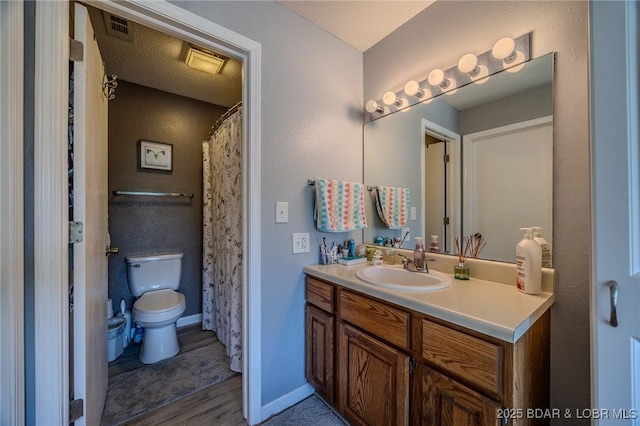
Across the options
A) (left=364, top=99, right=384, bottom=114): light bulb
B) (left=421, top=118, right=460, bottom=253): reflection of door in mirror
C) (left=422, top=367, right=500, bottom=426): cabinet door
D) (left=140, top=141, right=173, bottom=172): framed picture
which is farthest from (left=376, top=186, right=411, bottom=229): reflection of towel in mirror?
(left=140, top=141, right=173, bottom=172): framed picture

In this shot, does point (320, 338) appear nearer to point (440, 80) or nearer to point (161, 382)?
point (161, 382)

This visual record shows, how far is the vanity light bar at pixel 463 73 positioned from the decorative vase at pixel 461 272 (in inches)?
39.3

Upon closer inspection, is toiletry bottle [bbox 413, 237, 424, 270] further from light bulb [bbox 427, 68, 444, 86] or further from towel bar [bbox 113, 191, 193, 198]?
towel bar [bbox 113, 191, 193, 198]

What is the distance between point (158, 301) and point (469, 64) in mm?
2746

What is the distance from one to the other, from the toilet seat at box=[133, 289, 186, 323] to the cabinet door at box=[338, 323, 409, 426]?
141 centimetres

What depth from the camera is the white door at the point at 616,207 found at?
649mm

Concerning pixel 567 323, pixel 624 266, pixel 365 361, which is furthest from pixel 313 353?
pixel 624 266

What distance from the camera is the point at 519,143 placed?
3.89ft

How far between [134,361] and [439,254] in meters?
2.46

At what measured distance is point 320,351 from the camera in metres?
1.46

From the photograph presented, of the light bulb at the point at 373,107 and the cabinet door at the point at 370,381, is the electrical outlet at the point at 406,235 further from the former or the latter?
the light bulb at the point at 373,107

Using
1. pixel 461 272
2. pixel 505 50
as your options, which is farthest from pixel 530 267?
pixel 505 50

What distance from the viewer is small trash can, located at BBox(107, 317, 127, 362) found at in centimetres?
192

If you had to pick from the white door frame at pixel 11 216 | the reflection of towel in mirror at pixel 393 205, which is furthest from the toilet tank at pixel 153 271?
the reflection of towel in mirror at pixel 393 205
